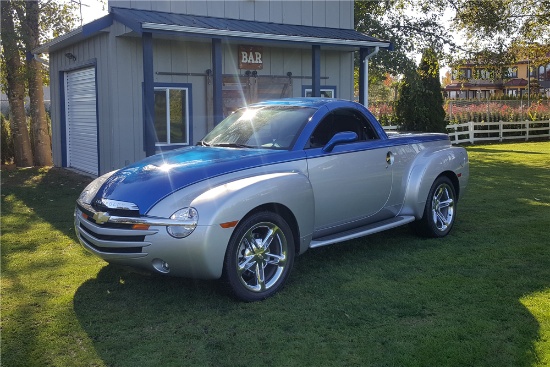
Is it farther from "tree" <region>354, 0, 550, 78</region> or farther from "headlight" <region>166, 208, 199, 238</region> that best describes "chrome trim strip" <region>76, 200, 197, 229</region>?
"tree" <region>354, 0, 550, 78</region>

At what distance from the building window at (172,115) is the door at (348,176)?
7940mm

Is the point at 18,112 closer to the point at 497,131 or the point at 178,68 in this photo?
the point at 178,68

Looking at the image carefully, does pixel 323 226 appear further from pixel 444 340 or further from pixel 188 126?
pixel 188 126

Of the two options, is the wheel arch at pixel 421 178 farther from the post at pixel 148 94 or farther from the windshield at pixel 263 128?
the post at pixel 148 94

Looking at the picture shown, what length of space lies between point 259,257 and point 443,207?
3.17 meters

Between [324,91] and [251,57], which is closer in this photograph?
[251,57]

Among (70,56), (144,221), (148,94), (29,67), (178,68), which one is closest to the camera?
(144,221)

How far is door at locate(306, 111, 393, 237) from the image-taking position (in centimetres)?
563

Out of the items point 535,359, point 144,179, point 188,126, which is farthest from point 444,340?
point 188,126

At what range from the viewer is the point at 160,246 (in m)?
4.57

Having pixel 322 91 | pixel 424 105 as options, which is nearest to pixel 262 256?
pixel 322 91

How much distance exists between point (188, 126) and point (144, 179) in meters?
9.10

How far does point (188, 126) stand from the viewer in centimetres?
1395

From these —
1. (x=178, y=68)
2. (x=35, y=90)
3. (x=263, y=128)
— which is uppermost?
(x=178, y=68)
